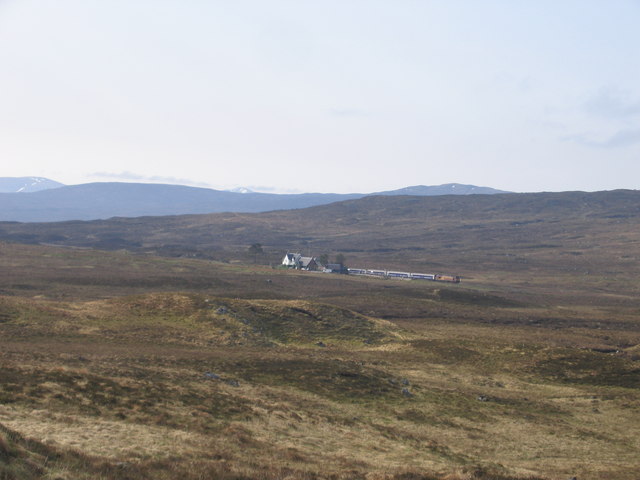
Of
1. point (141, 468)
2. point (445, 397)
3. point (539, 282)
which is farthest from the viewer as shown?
point (539, 282)

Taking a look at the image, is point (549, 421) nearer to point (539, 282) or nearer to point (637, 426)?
point (637, 426)

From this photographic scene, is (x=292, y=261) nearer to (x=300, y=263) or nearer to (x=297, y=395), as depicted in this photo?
(x=300, y=263)

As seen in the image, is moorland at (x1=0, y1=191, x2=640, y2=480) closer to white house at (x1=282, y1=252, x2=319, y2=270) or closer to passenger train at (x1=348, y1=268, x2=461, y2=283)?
passenger train at (x1=348, y1=268, x2=461, y2=283)

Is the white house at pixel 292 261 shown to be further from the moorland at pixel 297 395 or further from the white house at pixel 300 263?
the moorland at pixel 297 395

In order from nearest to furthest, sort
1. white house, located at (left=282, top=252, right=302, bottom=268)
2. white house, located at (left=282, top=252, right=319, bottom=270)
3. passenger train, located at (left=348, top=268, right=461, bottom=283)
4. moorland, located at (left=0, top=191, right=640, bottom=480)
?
1. moorland, located at (left=0, top=191, right=640, bottom=480)
2. passenger train, located at (left=348, top=268, right=461, bottom=283)
3. white house, located at (left=282, top=252, right=319, bottom=270)
4. white house, located at (left=282, top=252, right=302, bottom=268)

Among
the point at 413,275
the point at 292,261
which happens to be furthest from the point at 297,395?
the point at 292,261

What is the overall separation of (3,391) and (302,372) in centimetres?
1873

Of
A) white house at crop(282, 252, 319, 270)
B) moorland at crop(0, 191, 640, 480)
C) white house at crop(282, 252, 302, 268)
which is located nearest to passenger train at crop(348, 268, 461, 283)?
white house at crop(282, 252, 319, 270)

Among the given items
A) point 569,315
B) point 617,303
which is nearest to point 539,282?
point 617,303

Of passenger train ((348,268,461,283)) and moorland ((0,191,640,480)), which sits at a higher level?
moorland ((0,191,640,480))

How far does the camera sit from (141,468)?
16578 millimetres

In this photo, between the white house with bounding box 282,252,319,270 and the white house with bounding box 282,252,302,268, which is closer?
the white house with bounding box 282,252,319,270

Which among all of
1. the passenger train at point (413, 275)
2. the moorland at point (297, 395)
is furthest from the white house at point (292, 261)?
the moorland at point (297, 395)

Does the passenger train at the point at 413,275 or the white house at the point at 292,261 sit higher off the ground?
the white house at the point at 292,261
